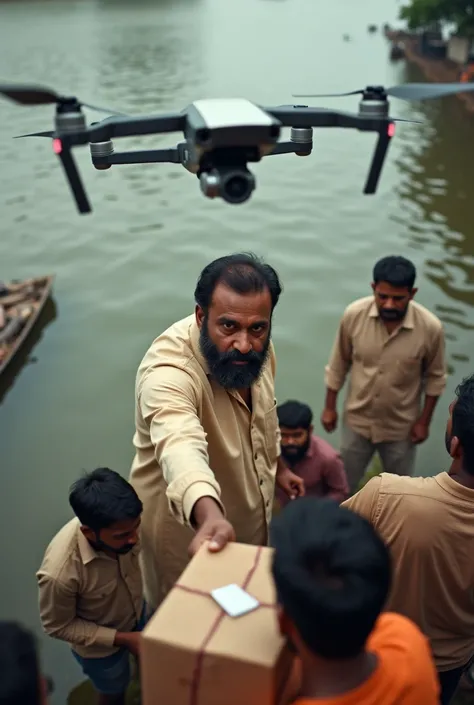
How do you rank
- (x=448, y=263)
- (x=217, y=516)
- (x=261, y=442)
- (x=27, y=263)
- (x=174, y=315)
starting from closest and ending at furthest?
1. (x=217, y=516)
2. (x=261, y=442)
3. (x=174, y=315)
4. (x=448, y=263)
5. (x=27, y=263)

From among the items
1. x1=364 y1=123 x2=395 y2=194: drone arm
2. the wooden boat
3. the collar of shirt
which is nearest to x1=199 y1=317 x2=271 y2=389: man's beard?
x1=364 y1=123 x2=395 y2=194: drone arm

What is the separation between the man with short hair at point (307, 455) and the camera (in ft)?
12.4

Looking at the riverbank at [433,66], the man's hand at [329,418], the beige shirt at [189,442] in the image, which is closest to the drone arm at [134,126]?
the beige shirt at [189,442]

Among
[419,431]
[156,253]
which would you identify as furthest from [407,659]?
[156,253]

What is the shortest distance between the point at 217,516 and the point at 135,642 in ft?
4.10

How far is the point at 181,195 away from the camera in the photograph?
45.6 feet

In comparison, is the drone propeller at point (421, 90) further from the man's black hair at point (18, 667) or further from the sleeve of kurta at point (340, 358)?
the sleeve of kurta at point (340, 358)

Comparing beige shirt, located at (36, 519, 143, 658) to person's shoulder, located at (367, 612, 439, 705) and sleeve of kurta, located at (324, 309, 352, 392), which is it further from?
sleeve of kurta, located at (324, 309, 352, 392)

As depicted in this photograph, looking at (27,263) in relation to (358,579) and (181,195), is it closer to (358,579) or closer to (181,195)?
(181,195)

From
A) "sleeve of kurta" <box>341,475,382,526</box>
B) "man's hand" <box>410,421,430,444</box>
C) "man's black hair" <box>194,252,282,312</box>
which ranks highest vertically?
"man's black hair" <box>194,252,282,312</box>

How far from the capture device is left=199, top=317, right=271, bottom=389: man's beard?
2.44 m

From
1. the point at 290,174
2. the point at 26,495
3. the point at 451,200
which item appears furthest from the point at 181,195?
the point at 26,495

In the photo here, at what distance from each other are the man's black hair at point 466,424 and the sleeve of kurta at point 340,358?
2.04 metres

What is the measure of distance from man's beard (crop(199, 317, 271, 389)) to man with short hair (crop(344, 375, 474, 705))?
23.0 inches
